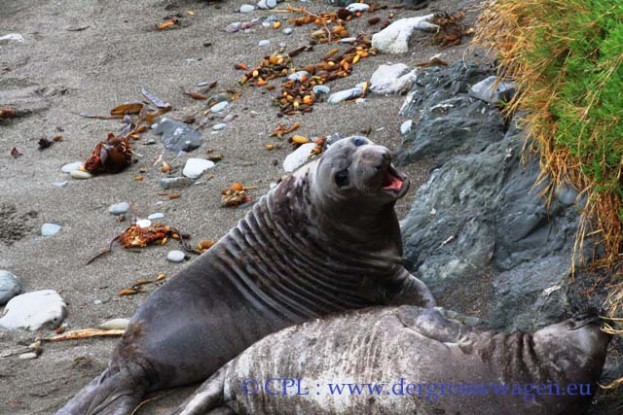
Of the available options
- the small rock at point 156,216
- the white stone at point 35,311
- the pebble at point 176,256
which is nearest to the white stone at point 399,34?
the small rock at point 156,216

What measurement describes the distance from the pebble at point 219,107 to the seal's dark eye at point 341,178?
3.20 metres

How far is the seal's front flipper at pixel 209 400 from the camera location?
14.4ft

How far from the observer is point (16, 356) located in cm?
541

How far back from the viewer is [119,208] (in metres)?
6.89

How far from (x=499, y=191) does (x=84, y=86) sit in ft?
15.5

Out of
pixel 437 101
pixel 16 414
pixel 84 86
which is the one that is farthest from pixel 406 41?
pixel 16 414

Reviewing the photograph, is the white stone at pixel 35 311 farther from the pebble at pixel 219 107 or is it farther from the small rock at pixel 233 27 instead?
the small rock at pixel 233 27

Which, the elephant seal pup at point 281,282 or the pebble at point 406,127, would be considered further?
the pebble at point 406,127

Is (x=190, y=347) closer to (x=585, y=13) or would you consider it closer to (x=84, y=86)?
(x=585, y=13)

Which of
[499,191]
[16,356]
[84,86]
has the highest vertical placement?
[499,191]

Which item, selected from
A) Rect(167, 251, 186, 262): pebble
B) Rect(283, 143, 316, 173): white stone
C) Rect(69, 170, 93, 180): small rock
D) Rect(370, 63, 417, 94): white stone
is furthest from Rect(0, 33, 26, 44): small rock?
Rect(167, 251, 186, 262): pebble

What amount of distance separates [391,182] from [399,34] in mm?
3238

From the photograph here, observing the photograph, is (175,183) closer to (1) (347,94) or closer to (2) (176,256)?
(2) (176,256)

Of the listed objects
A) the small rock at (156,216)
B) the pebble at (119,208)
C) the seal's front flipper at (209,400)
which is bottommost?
the pebble at (119,208)
